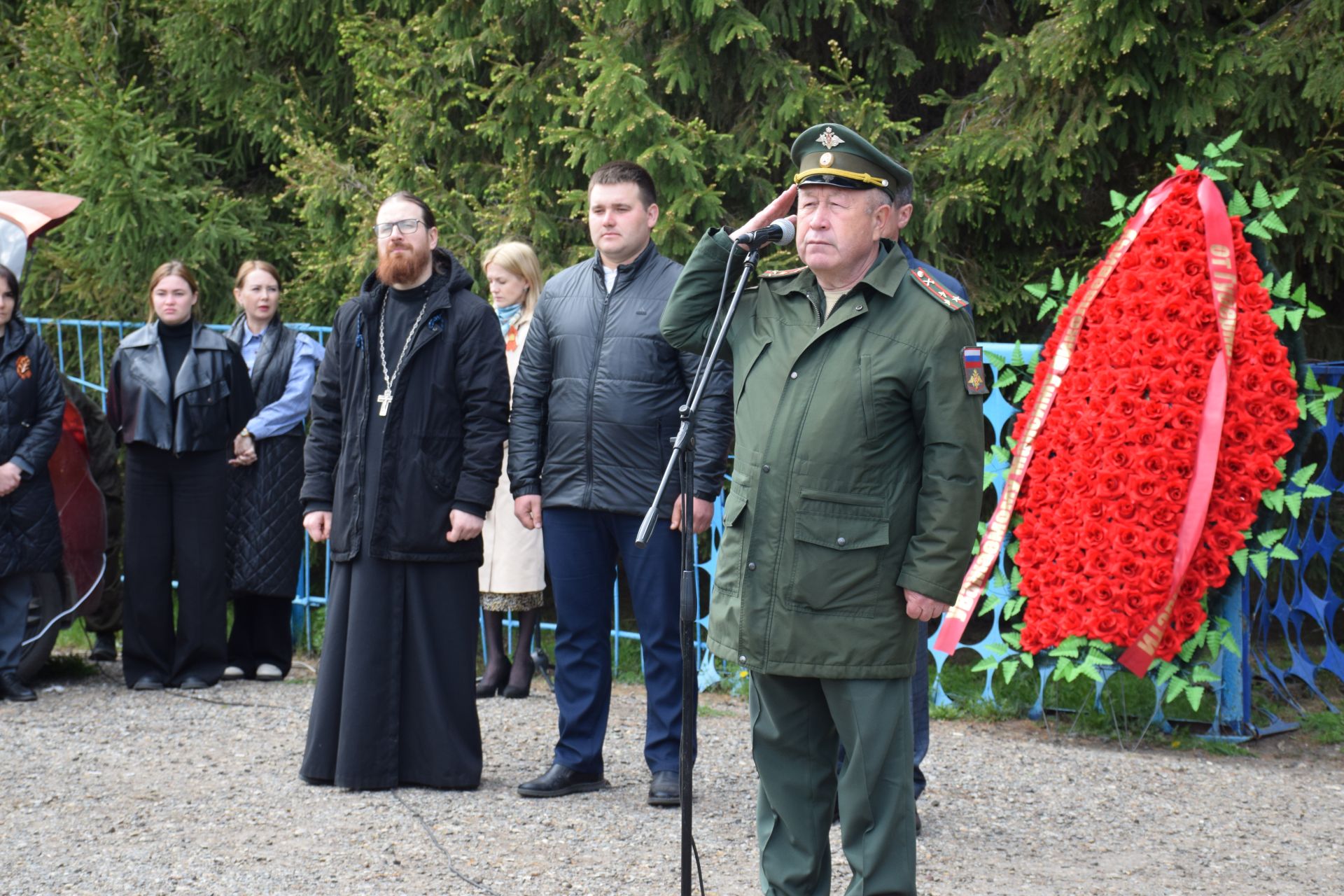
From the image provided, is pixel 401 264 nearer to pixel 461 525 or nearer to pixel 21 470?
pixel 461 525

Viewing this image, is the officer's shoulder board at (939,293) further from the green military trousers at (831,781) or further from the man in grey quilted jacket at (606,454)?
the man in grey quilted jacket at (606,454)

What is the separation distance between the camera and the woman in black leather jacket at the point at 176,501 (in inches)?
268

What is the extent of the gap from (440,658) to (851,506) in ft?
7.14

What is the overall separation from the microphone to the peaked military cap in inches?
4.5

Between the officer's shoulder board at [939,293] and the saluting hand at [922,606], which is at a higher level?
the officer's shoulder board at [939,293]

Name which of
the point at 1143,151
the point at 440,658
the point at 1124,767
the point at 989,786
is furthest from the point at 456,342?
the point at 1143,151

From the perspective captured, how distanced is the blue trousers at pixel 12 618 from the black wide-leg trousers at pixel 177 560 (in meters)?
0.46

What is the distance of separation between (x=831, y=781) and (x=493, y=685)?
341cm

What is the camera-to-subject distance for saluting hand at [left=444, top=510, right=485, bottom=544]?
488 cm

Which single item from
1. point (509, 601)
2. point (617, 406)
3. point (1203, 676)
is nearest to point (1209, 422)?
point (1203, 676)

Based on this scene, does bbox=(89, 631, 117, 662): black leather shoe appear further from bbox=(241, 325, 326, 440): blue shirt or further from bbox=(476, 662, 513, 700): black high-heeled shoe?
bbox=(476, 662, 513, 700): black high-heeled shoe

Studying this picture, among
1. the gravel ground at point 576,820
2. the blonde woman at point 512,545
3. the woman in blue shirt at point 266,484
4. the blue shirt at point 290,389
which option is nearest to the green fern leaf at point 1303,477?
the gravel ground at point 576,820

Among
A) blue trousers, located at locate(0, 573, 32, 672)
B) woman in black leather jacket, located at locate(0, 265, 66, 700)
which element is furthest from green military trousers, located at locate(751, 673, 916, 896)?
blue trousers, located at locate(0, 573, 32, 672)

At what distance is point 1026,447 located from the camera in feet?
19.5
